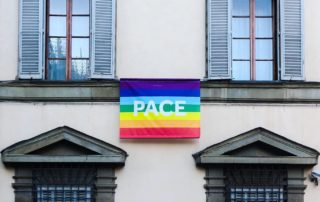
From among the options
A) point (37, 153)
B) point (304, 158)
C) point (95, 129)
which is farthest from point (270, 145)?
point (37, 153)

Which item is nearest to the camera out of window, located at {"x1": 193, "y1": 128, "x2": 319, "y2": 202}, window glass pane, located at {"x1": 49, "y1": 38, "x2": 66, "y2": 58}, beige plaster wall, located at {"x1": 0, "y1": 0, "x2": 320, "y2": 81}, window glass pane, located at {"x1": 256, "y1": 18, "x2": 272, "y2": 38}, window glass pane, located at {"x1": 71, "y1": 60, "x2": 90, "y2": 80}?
window, located at {"x1": 193, "y1": 128, "x2": 319, "y2": 202}

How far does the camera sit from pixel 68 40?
15.3m

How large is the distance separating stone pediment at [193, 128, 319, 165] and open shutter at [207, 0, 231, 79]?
4.13ft

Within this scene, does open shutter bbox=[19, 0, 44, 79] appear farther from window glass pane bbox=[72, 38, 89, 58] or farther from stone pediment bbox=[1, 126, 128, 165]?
stone pediment bbox=[1, 126, 128, 165]

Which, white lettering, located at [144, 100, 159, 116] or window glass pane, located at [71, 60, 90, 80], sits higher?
window glass pane, located at [71, 60, 90, 80]

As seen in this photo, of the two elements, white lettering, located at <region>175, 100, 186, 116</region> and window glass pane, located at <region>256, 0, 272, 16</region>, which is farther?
window glass pane, located at <region>256, 0, 272, 16</region>

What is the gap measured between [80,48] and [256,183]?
4.18m

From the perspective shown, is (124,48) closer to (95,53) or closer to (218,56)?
(95,53)

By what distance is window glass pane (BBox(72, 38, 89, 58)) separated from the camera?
50.1 ft

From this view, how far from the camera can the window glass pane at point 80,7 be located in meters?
15.4

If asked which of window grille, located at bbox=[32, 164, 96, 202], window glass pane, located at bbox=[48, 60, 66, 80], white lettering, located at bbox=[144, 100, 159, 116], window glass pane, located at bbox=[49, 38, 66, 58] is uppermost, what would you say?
window glass pane, located at bbox=[49, 38, 66, 58]

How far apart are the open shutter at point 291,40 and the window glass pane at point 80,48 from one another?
12.2ft

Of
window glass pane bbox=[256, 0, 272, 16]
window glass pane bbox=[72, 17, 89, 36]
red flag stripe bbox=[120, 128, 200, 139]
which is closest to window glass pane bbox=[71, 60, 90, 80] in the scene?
window glass pane bbox=[72, 17, 89, 36]

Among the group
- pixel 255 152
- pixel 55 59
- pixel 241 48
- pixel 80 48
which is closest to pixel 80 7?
pixel 80 48
